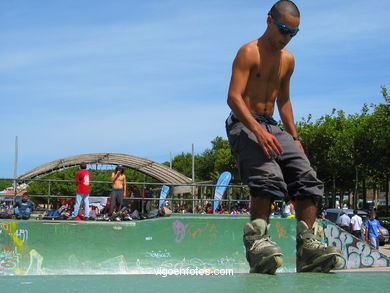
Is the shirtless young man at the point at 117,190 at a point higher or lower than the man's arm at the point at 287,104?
lower

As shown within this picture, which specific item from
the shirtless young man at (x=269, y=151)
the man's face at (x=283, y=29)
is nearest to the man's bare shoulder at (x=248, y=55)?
the shirtless young man at (x=269, y=151)

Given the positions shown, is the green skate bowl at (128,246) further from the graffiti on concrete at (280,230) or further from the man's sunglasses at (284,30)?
the man's sunglasses at (284,30)

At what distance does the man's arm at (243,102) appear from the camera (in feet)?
11.6

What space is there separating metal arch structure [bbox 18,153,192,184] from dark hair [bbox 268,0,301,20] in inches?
630

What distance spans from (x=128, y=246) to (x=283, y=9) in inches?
235

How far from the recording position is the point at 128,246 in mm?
8844

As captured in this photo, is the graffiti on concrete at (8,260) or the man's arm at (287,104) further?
the graffiti on concrete at (8,260)

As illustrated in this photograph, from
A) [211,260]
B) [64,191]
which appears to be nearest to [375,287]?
[211,260]

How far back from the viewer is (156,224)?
30.3 ft

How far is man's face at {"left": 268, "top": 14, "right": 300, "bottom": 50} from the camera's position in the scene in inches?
148

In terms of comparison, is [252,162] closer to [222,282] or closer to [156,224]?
[222,282]

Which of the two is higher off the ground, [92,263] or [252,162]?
[252,162]

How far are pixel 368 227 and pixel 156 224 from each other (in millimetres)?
10749

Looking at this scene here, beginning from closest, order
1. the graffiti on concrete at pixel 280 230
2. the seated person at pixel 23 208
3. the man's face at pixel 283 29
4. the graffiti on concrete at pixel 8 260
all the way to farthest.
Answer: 1. the man's face at pixel 283 29
2. the graffiti on concrete at pixel 8 260
3. the graffiti on concrete at pixel 280 230
4. the seated person at pixel 23 208
